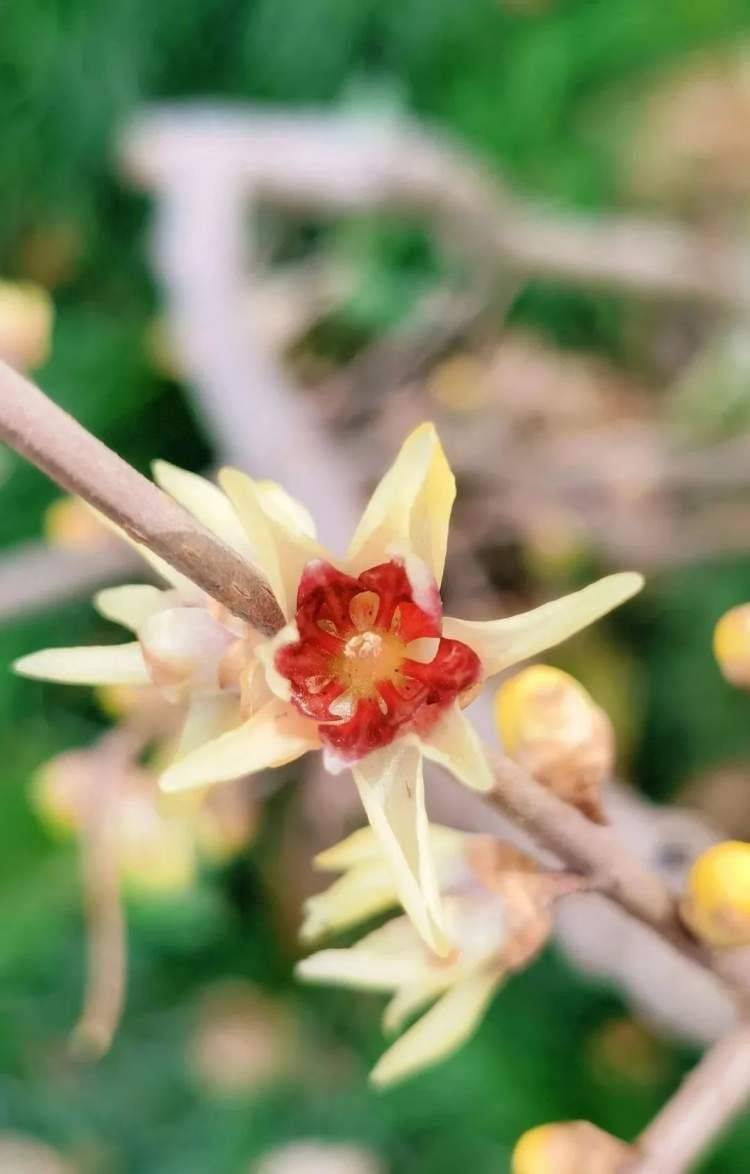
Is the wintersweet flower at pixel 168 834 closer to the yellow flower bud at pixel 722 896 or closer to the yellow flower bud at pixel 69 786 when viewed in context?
the yellow flower bud at pixel 69 786

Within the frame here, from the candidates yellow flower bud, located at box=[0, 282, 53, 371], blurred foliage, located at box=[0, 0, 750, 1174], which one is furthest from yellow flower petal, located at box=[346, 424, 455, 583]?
blurred foliage, located at box=[0, 0, 750, 1174]

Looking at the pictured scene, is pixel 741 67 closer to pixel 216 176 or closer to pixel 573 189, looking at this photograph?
pixel 573 189

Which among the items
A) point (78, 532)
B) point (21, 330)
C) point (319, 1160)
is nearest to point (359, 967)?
point (21, 330)

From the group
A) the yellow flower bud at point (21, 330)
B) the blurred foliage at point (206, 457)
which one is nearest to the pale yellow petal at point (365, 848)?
the yellow flower bud at point (21, 330)

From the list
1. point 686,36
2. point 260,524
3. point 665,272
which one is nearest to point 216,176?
point 665,272

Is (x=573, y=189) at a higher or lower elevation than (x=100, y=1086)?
higher

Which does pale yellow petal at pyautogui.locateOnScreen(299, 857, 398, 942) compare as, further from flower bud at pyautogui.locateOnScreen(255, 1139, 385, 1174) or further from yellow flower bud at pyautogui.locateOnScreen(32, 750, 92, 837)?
flower bud at pyautogui.locateOnScreen(255, 1139, 385, 1174)
